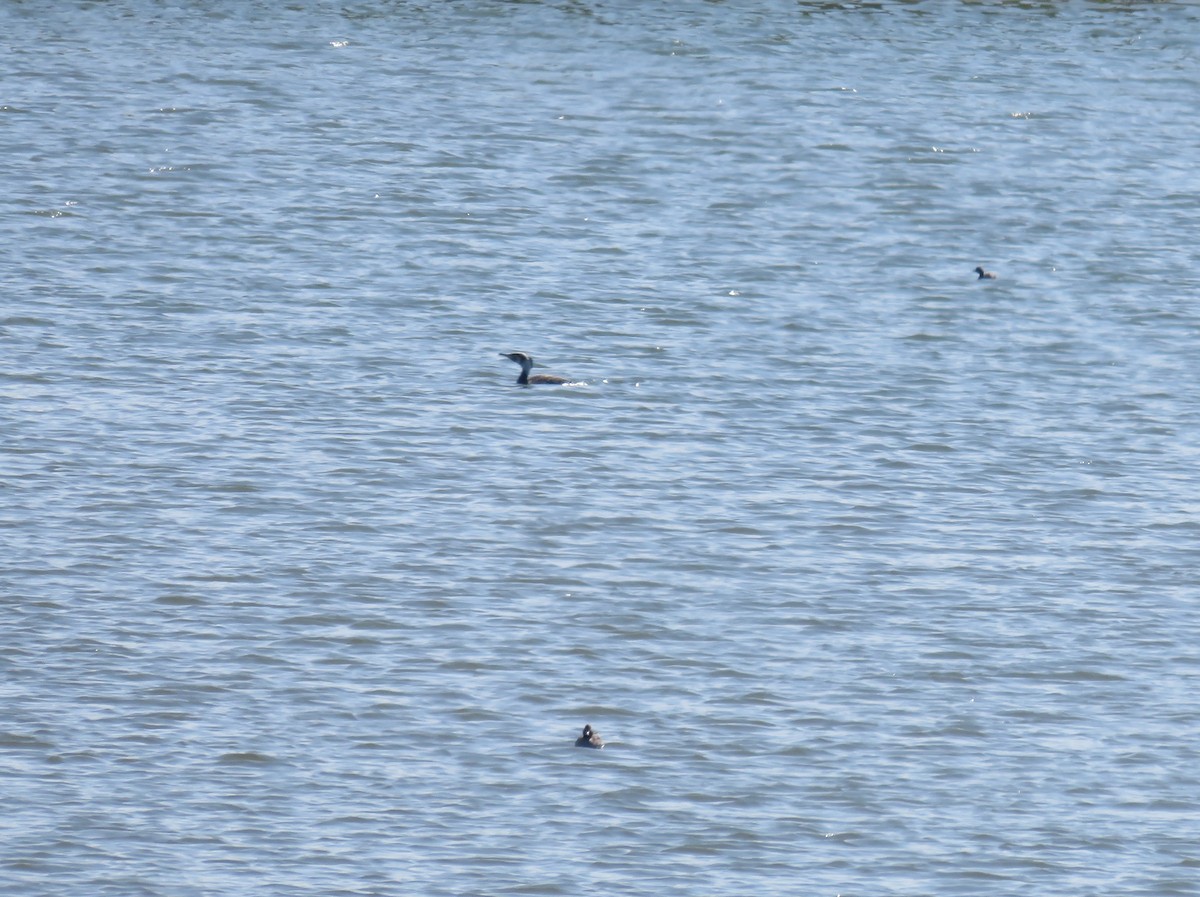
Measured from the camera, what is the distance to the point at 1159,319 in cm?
3066

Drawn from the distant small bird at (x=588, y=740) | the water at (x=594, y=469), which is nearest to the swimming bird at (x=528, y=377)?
the water at (x=594, y=469)

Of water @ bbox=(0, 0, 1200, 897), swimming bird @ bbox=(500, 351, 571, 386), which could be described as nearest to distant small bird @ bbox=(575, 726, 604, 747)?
water @ bbox=(0, 0, 1200, 897)

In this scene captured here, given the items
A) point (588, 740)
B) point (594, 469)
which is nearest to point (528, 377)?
point (594, 469)

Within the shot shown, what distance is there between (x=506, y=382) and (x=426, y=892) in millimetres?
13009

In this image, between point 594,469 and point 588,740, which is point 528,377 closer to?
point 594,469

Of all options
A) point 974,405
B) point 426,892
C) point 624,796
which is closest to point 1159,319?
point 974,405

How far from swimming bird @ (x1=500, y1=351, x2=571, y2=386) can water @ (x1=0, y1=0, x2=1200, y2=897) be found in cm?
34

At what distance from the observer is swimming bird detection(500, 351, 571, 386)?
27609 mm

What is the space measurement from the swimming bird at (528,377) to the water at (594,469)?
34 cm

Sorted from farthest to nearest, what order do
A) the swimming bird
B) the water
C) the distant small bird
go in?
1. the swimming bird
2. the distant small bird
3. the water

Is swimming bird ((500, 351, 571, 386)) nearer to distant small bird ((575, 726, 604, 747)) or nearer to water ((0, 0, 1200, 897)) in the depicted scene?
water ((0, 0, 1200, 897))

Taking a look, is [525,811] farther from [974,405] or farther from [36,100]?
[36,100]

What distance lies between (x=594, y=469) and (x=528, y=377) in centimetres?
321

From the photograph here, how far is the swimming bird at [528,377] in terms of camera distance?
90.6 ft
